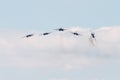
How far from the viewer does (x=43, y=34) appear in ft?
367

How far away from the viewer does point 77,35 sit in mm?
112125

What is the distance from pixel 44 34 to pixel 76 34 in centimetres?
1403

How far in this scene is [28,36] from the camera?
11606 cm

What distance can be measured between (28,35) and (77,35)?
2170 centimetres

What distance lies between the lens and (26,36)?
117m

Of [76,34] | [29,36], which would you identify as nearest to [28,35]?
[29,36]

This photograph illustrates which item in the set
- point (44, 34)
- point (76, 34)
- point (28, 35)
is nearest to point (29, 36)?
point (28, 35)

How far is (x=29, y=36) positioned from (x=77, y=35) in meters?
21.4

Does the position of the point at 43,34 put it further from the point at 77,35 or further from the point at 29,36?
the point at 77,35

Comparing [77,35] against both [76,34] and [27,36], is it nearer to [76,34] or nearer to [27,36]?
[76,34]

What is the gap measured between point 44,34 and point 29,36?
308 inches

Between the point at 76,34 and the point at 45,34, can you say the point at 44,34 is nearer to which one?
the point at 45,34

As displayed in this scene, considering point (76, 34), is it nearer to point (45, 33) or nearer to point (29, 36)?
point (45, 33)

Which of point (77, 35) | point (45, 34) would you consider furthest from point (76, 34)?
point (45, 34)
